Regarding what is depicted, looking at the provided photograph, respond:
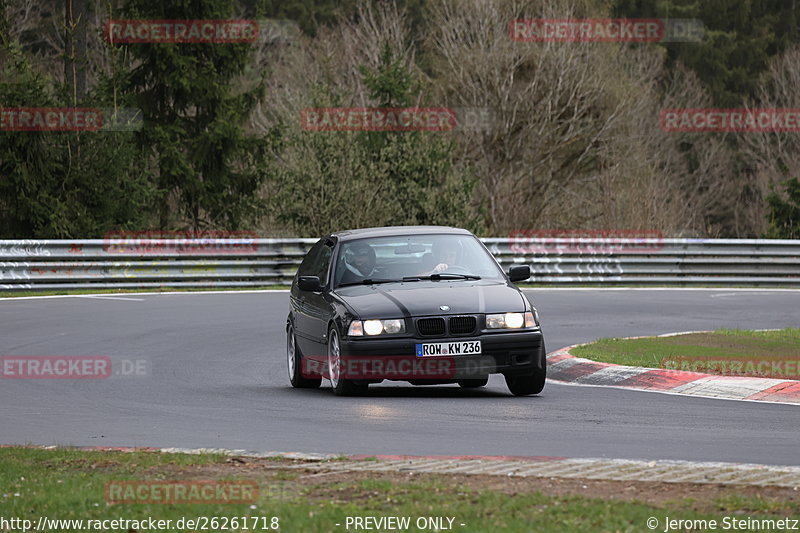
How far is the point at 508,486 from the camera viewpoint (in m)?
7.46

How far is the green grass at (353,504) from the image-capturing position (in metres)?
6.54

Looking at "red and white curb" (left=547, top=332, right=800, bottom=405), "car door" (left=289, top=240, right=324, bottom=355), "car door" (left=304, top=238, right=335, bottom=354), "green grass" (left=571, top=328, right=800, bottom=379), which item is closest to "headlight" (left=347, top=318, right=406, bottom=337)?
"car door" (left=304, top=238, right=335, bottom=354)

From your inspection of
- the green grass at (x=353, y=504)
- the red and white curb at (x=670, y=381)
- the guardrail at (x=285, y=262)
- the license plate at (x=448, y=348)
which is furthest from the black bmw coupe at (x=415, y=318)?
the guardrail at (x=285, y=262)

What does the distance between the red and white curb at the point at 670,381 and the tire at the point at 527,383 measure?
1.28m

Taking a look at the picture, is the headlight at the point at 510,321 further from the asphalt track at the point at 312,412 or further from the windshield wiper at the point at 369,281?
the windshield wiper at the point at 369,281

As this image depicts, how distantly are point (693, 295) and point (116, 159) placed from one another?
14.0 meters

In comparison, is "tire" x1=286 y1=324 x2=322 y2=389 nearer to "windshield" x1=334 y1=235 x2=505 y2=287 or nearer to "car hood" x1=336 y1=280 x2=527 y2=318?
"windshield" x1=334 y1=235 x2=505 y2=287

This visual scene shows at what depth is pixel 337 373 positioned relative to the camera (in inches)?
495

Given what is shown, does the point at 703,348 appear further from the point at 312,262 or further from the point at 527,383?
the point at 312,262

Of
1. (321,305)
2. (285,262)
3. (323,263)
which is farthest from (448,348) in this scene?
(285,262)

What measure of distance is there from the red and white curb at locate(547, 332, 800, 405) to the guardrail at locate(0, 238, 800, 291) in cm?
1437

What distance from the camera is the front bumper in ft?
39.5

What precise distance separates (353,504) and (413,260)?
6.49 metres

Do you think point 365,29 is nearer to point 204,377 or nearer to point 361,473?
point 204,377
